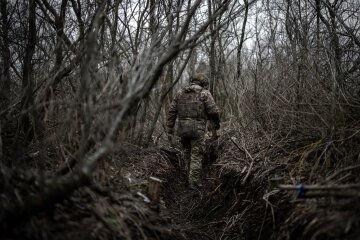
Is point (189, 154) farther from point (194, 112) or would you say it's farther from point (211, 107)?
point (211, 107)

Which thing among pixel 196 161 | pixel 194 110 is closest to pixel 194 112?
pixel 194 110

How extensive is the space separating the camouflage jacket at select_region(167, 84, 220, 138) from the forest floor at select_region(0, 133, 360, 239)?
0.68m

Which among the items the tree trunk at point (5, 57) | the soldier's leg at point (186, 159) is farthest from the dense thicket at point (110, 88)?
the soldier's leg at point (186, 159)

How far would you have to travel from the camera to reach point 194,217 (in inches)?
184

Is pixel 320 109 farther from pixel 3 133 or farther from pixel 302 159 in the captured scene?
pixel 3 133

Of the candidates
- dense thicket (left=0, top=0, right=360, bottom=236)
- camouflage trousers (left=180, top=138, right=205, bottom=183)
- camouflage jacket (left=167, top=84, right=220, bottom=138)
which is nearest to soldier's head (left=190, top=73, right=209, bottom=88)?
camouflage jacket (left=167, top=84, right=220, bottom=138)

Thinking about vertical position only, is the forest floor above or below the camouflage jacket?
Answer: below

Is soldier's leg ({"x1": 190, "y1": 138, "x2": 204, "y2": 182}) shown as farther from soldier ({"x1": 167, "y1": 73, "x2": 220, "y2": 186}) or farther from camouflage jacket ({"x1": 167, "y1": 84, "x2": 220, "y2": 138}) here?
camouflage jacket ({"x1": 167, "y1": 84, "x2": 220, "y2": 138})

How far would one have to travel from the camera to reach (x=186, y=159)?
648 centimetres

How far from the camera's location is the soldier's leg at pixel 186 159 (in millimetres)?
6445

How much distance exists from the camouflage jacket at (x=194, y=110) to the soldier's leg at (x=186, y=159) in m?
0.30

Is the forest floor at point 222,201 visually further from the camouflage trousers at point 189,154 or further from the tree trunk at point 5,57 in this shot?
the tree trunk at point 5,57

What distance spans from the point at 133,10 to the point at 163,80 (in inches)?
74.7

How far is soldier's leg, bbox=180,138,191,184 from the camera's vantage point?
254 inches
